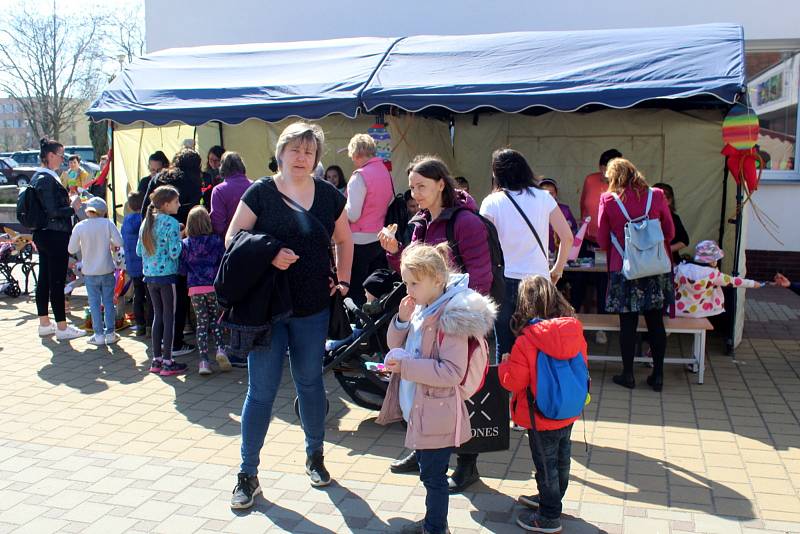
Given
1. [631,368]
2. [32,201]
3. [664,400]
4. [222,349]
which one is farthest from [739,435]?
[32,201]

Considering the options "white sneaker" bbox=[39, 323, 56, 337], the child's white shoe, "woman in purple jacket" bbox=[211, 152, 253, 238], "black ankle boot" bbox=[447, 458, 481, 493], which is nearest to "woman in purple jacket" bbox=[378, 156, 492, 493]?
"black ankle boot" bbox=[447, 458, 481, 493]

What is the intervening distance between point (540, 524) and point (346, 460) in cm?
138

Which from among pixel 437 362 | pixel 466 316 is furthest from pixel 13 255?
pixel 466 316

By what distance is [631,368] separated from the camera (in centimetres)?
587

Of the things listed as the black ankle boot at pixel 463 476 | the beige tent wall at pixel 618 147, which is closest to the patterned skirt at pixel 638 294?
the black ankle boot at pixel 463 476

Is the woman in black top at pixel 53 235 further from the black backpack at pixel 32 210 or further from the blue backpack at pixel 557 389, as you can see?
Answer: the blue backpack at pixel 557 389

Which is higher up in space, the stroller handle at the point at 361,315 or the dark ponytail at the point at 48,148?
the dark ponytail at the point at 48,148

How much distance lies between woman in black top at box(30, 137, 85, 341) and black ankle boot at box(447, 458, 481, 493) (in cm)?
490

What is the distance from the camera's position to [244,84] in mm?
7555

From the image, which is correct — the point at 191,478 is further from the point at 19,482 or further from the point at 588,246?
the point at 588,246

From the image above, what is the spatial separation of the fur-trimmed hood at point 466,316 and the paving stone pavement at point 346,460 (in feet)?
3.59

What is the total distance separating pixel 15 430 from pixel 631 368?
4525 millimetres

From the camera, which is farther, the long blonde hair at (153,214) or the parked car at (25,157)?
the parked car at (25,157)

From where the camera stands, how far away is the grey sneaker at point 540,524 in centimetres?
356
